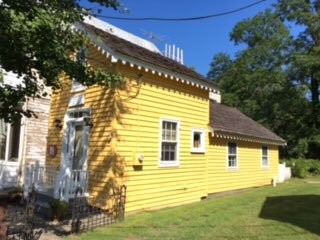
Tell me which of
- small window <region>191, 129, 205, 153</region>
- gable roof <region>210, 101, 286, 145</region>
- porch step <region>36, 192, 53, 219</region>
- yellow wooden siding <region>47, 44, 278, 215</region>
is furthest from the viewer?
gable roof <region>210, 101, 286, 145</region>

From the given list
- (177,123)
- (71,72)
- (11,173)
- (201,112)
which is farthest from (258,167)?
(71,72)

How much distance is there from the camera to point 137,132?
38.5 feet

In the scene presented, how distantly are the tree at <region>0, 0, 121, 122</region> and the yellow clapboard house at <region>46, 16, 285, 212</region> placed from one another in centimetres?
137

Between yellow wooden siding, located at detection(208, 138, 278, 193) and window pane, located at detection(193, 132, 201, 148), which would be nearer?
window pane, located at detection(193, 132, 201, 148)

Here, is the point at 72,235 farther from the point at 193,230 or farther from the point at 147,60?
the point at 147,60

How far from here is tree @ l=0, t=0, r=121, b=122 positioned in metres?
7.29

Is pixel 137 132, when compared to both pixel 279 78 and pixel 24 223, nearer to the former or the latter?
pixel 24 223

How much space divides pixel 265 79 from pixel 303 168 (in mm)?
14039

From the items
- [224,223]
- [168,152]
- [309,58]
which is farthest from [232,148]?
[309,58]

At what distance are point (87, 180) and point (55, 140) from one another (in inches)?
108

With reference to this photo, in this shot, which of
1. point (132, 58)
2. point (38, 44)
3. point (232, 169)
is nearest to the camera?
point (38, 44)

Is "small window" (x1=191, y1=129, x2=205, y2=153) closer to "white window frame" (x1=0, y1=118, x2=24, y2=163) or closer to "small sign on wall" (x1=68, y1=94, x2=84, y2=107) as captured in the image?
"small sign on wall" (x1=68, y1=94, x2=84, y2=107)

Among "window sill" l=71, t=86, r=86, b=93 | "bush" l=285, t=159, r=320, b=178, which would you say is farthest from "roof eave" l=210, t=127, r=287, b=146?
"window sill" l=71, t=86, r=86, b=93

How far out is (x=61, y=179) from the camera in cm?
1074
